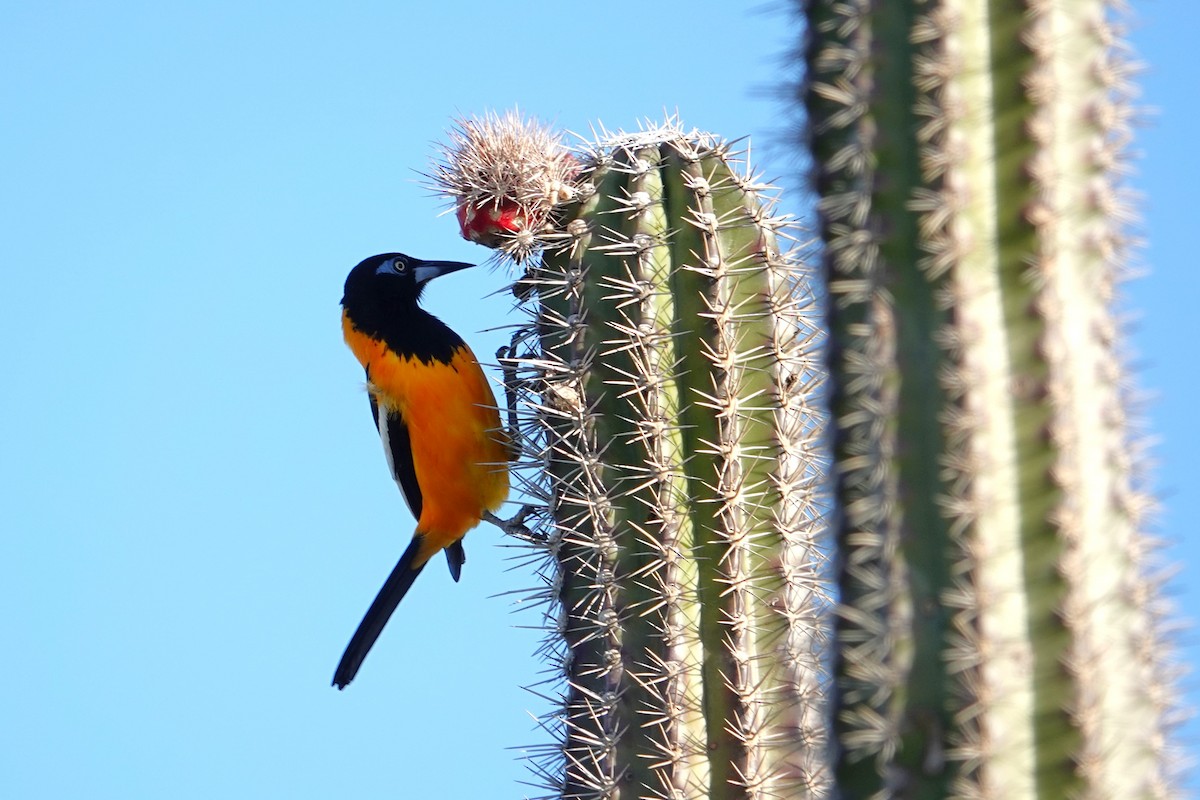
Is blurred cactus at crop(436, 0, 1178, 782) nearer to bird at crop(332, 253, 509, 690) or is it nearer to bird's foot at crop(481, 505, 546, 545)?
bird's foot at crop(481, 505, 546, 545)

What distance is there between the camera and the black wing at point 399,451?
5.60m

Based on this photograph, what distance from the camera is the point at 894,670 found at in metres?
1.81

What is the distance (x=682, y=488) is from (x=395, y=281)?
2917mm

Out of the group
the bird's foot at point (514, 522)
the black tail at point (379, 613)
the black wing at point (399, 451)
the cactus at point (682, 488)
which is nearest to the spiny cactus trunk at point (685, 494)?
the cactus at point (682, 488)

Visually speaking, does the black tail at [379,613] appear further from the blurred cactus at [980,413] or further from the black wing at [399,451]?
the blurred cactus at [980,413]

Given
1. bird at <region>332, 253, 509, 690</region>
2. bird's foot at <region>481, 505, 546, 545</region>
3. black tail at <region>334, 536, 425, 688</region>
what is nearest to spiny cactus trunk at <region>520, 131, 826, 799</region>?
bird's foot at <region>481, 505, 546, 545</region>

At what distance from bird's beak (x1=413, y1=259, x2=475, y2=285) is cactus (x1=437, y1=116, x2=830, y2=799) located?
230cm

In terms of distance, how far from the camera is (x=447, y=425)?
5.33 m

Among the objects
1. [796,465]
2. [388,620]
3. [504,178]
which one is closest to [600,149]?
[504,178]

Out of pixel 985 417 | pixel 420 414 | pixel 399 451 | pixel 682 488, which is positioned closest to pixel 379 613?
pixel 399 451

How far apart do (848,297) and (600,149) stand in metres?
1.73

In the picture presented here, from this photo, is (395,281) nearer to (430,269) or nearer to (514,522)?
(430,269)

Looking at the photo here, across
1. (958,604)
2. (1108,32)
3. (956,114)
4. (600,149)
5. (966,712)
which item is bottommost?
(966,712)

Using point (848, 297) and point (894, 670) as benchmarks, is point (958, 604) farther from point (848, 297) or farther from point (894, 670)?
point (848, 297)
